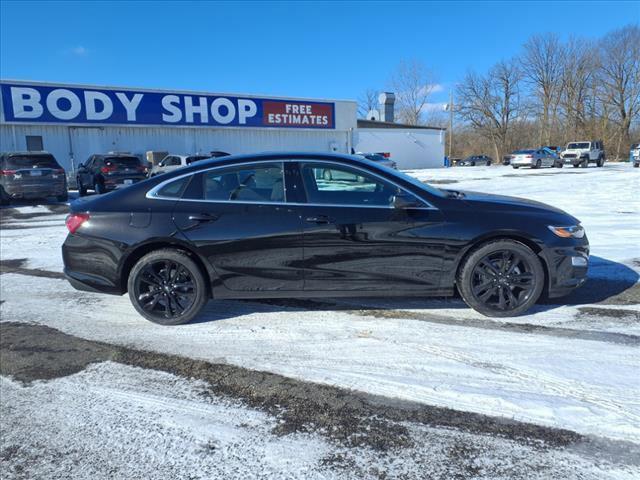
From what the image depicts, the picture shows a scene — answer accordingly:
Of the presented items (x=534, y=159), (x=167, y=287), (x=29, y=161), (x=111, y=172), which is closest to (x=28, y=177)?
(x=29, y=161)

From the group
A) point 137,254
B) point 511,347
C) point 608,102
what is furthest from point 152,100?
point 608,102

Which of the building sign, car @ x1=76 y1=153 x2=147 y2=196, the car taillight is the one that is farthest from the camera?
the building sign

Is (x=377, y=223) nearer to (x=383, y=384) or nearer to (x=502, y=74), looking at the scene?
(x=383, y=384)

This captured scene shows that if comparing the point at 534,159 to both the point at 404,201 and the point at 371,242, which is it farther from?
the point at 371,242

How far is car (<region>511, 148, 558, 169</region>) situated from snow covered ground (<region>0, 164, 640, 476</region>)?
34.1 metres

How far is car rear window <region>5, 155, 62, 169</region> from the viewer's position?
15172 millimetres

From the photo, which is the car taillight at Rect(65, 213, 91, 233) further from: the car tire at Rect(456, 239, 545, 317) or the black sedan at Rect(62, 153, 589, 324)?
the car tire at Rect(456, 239, 545, 317)

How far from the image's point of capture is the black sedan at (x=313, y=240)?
4160 millimetres

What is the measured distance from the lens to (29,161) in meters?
15.4

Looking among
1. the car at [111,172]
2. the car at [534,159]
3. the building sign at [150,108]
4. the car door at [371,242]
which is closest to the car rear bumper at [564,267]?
the car door at [371,242]

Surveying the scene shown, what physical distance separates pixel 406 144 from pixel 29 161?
33.1 m

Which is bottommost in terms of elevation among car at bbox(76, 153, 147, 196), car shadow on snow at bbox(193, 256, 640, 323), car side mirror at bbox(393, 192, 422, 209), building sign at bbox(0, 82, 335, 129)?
car shadow on snow at bbox(193, 256, 640, 323)

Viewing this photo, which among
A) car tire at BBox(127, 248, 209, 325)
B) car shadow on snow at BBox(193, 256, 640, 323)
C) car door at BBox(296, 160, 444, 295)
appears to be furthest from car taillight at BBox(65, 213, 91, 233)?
car door at BBox(296, 160, 444, 295)

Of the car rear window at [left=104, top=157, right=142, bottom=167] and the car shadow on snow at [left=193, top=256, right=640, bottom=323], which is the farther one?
the car rear window at [left=104, top=157, right=142, bottom=167]
